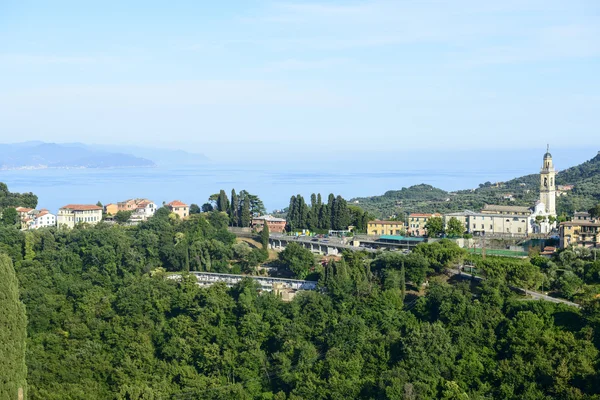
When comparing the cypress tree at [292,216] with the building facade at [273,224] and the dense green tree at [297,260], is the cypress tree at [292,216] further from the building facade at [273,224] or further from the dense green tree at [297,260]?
the dense green tree at [297,260]

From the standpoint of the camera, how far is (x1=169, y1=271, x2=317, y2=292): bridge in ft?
74.4

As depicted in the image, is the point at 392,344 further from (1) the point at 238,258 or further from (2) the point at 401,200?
(2) the point at 401,200

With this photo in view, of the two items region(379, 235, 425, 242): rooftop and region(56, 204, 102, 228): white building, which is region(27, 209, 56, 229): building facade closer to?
region(56, 204, 102, 228): white building

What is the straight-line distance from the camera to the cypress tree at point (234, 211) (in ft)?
104

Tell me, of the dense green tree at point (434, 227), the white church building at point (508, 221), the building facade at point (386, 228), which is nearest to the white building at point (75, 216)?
the building facade at point (386, 228)

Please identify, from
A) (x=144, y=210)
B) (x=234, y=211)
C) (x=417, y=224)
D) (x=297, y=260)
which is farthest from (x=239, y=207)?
(x=297, y=260)

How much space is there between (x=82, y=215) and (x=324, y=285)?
16.0 metres

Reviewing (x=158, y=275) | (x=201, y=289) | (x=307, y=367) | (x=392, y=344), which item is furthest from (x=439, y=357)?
(x=158, y=275)

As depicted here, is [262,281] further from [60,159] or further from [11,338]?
[60,159]

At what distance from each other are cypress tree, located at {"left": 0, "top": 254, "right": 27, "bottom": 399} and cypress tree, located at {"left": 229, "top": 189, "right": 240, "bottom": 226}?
15.7 metres

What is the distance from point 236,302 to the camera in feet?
68.3

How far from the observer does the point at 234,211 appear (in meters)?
32.2

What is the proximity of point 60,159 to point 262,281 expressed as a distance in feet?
409

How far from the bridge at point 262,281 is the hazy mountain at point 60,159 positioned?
348 ft
